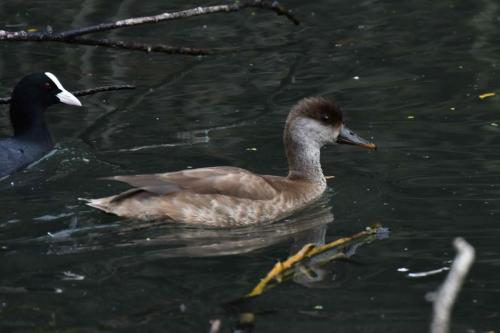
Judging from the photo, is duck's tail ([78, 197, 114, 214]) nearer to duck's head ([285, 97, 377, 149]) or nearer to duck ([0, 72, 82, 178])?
duck's head ([285, 97, 377, 149])

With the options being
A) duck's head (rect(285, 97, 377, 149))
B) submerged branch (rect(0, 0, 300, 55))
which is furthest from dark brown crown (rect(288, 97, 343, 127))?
submerged branch (rect(0, 0, 300, 55))

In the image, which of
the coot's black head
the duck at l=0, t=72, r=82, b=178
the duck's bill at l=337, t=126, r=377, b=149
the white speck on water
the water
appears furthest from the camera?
the coot's black head

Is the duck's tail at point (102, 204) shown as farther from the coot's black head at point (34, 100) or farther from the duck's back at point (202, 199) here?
the coot's black head at point (34, 100)

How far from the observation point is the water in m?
6.54

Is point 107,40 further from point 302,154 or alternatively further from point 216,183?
point 302,154

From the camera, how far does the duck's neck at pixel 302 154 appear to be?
30.9 feet

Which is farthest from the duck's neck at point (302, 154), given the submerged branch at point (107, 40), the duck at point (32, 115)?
the duck at point (32, 115)

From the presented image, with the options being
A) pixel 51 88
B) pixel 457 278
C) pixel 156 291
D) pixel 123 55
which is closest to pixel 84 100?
pixel 51 88

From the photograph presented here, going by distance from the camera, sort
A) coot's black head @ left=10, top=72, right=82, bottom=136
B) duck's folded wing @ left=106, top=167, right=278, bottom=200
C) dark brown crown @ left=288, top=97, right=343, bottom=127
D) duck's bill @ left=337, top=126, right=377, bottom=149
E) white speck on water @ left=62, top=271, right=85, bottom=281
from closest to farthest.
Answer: white speck on water @ left=62, top=271, right=85, bottom=281
duck's folded wing @ left=106, top=167, right=278, bottom=200
dark brown crown @ left=288, top=97, right=343, bottom=127
duck's bill @ left=337, top=126, right=377, bottom=149
coot's black head @ left=10, top=72, right=82, bottom=136

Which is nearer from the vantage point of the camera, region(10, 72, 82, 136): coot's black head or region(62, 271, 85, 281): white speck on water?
region(62, 271, 85, 281): white speck on water

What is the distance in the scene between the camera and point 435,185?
357 inches

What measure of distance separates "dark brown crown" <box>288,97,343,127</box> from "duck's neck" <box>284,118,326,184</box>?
0.11 m

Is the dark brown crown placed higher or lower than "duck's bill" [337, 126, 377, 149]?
higher

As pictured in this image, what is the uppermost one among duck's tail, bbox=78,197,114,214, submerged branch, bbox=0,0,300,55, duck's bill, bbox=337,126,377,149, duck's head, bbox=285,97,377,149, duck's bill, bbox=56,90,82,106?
submerged branch, bbox=0,0,300,55
